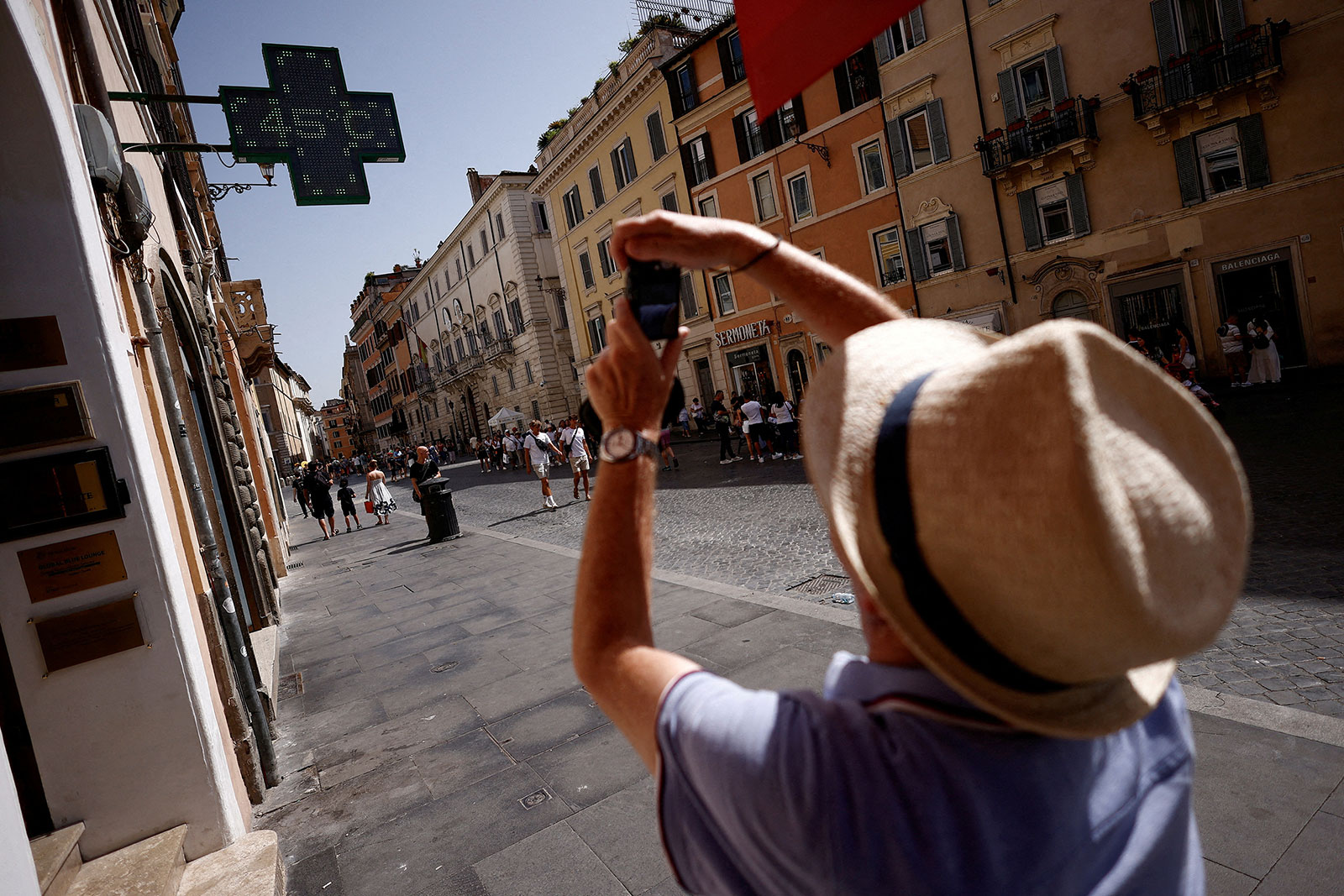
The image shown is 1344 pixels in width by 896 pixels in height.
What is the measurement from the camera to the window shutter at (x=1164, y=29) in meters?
16.0

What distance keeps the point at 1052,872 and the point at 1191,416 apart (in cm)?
49

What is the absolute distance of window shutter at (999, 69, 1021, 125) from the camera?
61.3 ft

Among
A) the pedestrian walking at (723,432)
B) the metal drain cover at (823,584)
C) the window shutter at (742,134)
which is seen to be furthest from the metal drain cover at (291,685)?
the window shutter at (742,134)

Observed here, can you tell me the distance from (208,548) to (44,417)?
150cm

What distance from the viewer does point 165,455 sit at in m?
3.88

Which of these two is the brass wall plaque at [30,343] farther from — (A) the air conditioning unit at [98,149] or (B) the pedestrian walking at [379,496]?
(B) the pedestrian walking at [379,496]

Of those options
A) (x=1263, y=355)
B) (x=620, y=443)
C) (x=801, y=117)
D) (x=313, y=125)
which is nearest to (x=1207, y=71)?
(x=1263, y=355)

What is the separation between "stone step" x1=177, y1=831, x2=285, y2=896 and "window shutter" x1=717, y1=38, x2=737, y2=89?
26301 millimetres

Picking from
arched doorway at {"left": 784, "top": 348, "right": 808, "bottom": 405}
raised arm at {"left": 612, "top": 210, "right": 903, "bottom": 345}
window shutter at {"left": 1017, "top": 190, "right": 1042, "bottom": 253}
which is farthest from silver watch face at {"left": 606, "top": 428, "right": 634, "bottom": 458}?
arched doorway at {"left": 784, "top": 348, "right": 808, "bottom": 405}

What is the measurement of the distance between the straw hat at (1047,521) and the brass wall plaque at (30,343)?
3.36 metres

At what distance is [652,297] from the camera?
39.5 inches

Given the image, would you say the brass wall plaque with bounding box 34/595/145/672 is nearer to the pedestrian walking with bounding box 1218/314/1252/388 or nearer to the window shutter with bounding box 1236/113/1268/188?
the pedestrian walking with bounding box 1218/314/1252/388

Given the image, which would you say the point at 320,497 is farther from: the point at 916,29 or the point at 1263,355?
the point at 1263,355

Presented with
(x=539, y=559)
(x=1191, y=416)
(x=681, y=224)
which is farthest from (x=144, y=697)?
(x=539, y=559)
